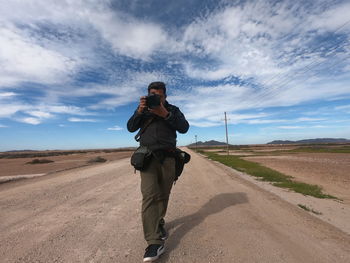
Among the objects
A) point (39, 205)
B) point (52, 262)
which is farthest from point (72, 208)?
point (52, 262)

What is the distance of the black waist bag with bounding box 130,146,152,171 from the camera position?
3.12m

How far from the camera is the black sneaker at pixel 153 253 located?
283 cm

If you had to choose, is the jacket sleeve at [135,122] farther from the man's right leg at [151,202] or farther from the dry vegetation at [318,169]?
the dry vegetation at [318,169]

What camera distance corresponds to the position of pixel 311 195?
765 centimetres

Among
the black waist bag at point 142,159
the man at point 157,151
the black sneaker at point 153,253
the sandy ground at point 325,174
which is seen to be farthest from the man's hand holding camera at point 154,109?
the sandy ground at point 325,174

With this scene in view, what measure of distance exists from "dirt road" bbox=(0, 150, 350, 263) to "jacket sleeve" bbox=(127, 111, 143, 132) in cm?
154

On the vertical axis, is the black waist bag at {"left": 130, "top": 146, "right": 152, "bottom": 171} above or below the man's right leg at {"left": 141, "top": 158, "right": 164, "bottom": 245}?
above

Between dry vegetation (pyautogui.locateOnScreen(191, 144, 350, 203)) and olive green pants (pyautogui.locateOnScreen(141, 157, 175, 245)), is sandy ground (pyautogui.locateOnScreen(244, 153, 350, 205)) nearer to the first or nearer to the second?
dry vegetation (pyautogui.locateOnScreen(191, 144, 350, 203))

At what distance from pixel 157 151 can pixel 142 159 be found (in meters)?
0.22

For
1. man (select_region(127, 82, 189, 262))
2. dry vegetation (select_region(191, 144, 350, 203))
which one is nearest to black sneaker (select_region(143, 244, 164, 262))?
man (select_region(127, 82, 189, 262))

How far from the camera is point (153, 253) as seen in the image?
288 centimetres

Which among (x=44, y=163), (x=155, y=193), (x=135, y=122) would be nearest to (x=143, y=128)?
(x=135, y=122)

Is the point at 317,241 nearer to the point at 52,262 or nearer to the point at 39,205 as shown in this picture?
the point at 52,262

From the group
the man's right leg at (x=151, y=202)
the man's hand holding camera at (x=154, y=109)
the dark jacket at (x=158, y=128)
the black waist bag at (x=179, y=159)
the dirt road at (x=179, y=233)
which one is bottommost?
the dirt road at (x=179, y=233)
